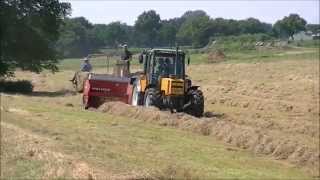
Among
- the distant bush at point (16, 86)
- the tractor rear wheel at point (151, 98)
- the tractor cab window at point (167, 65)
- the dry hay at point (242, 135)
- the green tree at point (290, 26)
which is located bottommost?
the distant bush at point (16, 86)

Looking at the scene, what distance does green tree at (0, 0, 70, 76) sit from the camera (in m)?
15.9

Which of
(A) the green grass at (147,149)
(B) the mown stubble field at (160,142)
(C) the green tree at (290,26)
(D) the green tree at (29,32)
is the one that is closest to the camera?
(B) the mown stubble field at (160,142)

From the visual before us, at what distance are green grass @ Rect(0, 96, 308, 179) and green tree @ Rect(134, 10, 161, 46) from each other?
2980mm

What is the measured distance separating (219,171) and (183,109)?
1039 cm

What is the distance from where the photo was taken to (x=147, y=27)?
21688 millimetres

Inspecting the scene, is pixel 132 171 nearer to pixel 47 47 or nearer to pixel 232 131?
pixel 232 131

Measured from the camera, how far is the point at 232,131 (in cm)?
1780

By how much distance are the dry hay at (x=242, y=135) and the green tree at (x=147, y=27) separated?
2.20m

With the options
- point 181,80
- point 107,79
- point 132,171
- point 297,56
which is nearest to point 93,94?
point 107,79

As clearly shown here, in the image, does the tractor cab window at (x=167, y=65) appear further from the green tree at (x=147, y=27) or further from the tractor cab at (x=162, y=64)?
the green tree at (x=147, y=27)

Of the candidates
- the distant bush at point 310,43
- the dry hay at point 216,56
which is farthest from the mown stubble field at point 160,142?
the distant bush at point 310,43

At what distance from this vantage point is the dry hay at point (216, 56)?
2260 inches

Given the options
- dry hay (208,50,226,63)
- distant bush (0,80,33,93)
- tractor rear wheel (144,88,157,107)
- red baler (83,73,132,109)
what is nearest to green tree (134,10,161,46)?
tractor rear wheel (144,88,157,107)

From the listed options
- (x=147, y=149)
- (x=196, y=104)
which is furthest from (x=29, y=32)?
(x=147, y=149)
